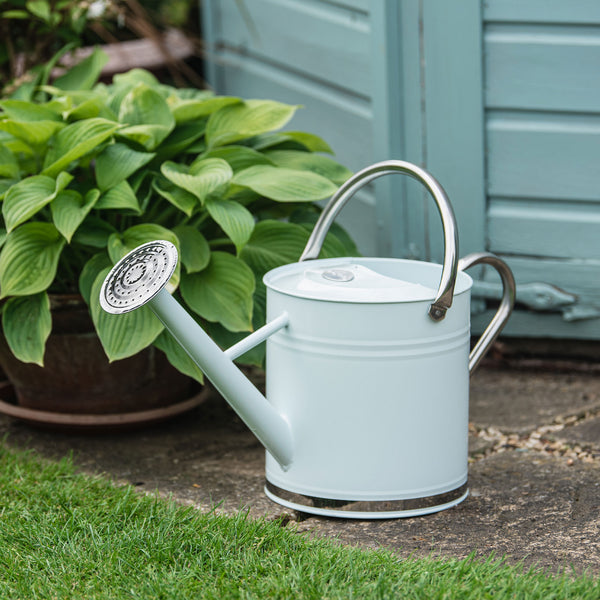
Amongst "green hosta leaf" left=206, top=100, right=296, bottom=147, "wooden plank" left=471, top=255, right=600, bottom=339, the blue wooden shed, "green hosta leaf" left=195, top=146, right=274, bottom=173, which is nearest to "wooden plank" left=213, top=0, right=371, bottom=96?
the blue wooden shed

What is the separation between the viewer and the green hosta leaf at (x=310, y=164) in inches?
94.6

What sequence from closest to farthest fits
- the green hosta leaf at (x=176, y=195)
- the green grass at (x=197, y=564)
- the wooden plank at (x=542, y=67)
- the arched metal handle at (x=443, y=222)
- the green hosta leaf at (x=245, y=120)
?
the green grass at (x=197, y=564), the arched metal handle at (x=443, y=222), the green hosta leaf at (x=176, y=195), the green hosta leaf at (x=245, y=120), the wooden plank at (x=542, y=67)

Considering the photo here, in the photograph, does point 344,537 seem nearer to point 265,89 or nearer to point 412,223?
point 412,223

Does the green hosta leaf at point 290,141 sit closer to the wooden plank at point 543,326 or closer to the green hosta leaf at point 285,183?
the green hosta leaf at point 285,183

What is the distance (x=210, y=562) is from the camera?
1.64 m

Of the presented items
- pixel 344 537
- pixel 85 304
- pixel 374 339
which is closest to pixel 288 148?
pixel 85 304

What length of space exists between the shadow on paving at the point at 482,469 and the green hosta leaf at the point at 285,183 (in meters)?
0.61

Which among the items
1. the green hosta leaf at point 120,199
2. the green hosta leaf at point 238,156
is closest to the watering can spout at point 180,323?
the green hosta leaf at point 120,199

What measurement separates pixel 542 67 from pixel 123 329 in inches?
51.0

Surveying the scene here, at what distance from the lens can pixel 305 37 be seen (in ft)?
9.87

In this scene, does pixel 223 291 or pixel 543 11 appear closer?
pixel 223 291

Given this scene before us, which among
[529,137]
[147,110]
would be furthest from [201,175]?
[529,137]

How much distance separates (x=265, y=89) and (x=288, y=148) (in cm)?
81

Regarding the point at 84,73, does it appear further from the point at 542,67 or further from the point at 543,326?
the point at 543,326
